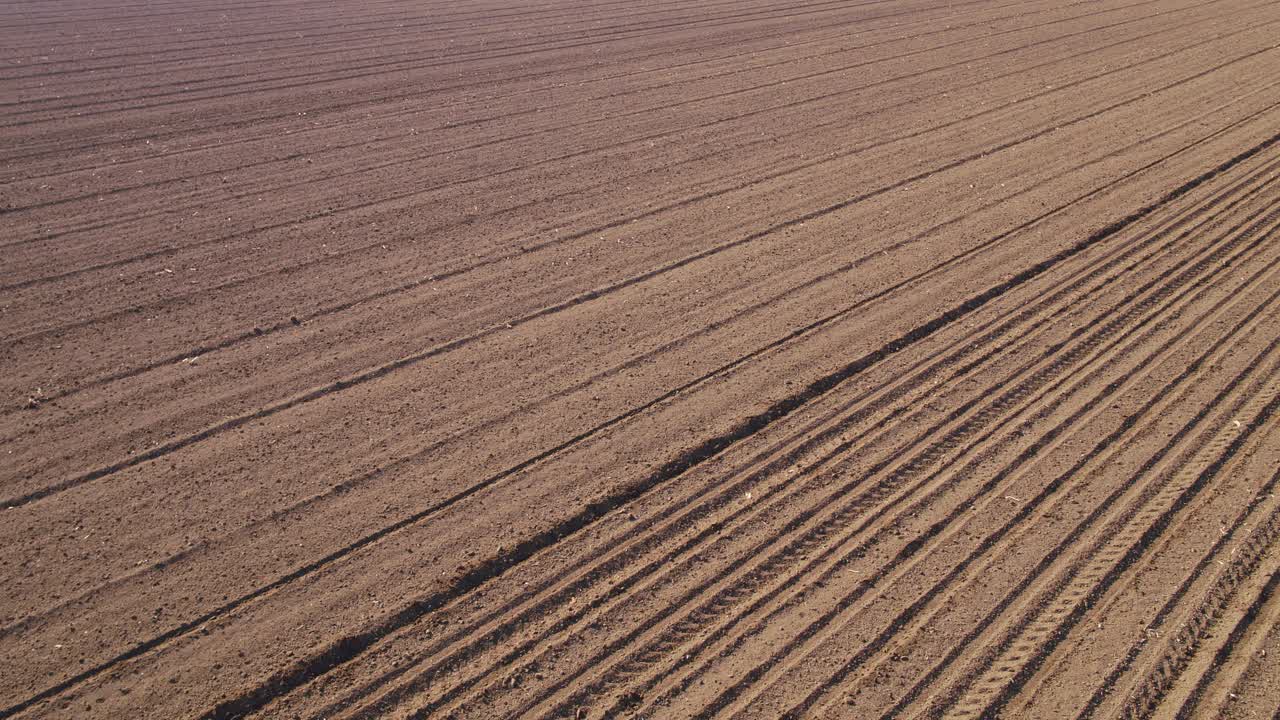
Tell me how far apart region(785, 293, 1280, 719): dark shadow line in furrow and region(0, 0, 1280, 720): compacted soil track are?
2 centimetres

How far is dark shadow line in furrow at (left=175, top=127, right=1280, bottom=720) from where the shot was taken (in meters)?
4.54

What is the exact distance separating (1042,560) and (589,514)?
261cm

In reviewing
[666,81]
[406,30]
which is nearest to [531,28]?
[406,30]

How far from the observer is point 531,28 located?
718 inches

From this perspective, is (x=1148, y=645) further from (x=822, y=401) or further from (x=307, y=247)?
(x=307, y=247)

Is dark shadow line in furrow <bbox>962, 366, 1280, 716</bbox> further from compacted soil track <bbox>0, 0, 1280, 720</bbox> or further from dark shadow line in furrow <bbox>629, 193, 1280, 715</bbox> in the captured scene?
dark shadow line in furrow <bbox>629, 193, 1280, 715</bbox>

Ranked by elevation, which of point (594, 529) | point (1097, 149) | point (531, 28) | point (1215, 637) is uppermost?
point (531, 28)

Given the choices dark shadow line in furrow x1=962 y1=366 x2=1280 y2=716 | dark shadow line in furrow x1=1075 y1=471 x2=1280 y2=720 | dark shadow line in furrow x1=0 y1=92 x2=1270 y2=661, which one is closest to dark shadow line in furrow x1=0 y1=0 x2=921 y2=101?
dark shadow line in furrow x1=0 y1=92 x2=1270 y2=661

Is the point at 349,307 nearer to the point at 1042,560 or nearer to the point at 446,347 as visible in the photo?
the point at 446,347

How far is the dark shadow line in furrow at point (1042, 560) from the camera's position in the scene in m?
4.48

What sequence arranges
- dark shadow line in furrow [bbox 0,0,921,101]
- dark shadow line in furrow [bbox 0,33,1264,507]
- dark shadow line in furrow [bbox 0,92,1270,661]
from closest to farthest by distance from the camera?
dark shadow line in furrow [bbox 0,92,1270,661] → dark shadow line in furrow [bbox 0,33,1264,507] → dark shadow line in furrow [bbox 0,0,921,101]

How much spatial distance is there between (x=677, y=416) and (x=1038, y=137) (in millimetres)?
7656

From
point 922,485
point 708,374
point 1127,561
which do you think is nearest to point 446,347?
point 708,374

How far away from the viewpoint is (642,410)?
21.2ft
